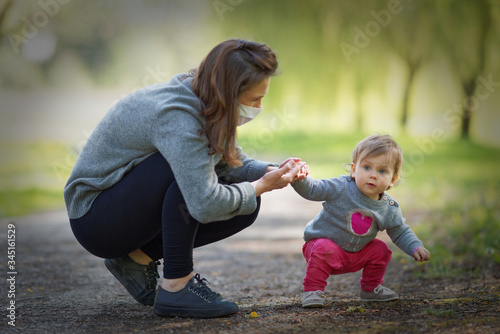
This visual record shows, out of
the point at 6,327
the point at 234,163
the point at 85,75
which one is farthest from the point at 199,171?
the point at 85,75

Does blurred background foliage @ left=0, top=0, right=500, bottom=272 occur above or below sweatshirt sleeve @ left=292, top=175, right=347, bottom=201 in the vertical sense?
above

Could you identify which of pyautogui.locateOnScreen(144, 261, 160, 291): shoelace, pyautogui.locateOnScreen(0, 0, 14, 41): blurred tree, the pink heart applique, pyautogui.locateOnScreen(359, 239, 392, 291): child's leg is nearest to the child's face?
the pink heart applique

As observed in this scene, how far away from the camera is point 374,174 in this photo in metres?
2.21

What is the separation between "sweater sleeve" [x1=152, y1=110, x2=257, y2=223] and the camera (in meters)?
1.86

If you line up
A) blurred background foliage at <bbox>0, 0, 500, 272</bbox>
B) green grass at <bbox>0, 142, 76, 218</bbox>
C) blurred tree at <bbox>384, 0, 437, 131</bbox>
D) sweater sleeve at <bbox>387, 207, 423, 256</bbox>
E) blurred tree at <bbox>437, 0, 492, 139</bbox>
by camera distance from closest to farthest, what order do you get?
sweater sleeve at <bbox>387, 207, 423, 256</bbox>, green grass at <bbox>0, 142, 76, 218</bbox>, blurred background foliage at <bbox>0, 0, 500, 272</bbox>, blurred tree at <bbox>437, 0, 492, 139</bbox>, blurred tree at <bbox>384, 0, 437, 131</bbox>

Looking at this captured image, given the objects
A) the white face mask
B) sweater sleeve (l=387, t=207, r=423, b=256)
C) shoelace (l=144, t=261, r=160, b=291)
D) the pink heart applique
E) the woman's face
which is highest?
the woman's face

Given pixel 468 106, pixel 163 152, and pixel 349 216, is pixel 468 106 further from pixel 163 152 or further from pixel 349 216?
pixel 163 152

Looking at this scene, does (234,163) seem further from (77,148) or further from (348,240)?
(77,148)

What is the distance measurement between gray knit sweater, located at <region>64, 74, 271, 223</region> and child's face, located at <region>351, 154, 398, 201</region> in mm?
491

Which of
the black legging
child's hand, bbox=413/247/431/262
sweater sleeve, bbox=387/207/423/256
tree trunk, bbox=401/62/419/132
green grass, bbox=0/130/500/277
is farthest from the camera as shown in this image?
tree trunk, bbox=401/62/419/132

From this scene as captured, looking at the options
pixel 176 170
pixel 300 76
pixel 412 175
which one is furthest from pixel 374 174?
pixel 300 76

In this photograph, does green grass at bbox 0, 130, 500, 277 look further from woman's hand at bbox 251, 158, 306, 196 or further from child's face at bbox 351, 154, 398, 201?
woman's hand at bbox 251, 158, 306, 196

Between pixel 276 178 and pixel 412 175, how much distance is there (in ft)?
19.5

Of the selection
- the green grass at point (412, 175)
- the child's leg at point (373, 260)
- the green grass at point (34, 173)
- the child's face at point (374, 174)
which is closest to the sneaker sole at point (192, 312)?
the child's leg at point (373, 260)
